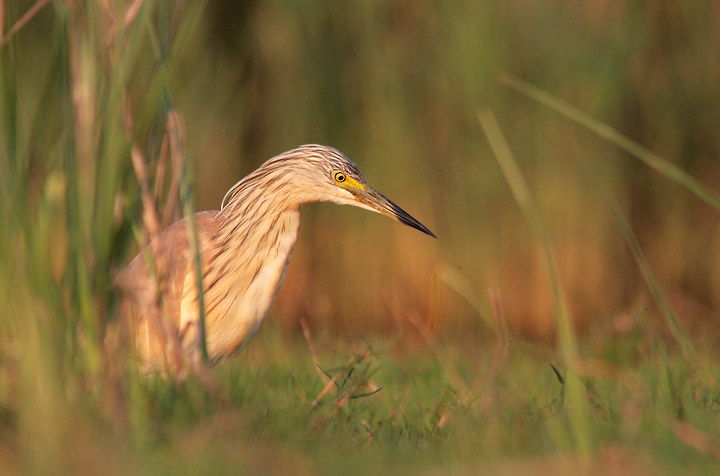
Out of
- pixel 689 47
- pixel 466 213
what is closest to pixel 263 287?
pixel 466 213

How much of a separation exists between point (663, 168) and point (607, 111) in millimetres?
4489

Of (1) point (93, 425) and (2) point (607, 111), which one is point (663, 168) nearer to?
(1) point (93, 425)

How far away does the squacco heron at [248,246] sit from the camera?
13.4 feet

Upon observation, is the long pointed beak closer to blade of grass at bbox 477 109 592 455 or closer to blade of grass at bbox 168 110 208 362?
blade of grass at bbox 168 110 208 362

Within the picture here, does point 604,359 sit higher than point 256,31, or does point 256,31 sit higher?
point 256,31

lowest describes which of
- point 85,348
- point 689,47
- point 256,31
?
point 85,348

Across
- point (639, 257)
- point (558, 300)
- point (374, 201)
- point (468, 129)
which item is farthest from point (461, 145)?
point (558, 300)

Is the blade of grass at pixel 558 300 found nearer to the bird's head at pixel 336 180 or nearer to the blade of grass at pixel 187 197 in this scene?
the blade of grass at pixel 187 197

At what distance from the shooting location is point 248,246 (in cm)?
Answer: 427

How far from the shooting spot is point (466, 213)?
24.1 feet

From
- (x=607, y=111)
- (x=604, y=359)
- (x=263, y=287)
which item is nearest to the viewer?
(x=263, y=287)

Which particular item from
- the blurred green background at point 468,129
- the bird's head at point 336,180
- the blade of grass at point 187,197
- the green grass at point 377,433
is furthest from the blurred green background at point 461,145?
the blade of grass at point 187,197


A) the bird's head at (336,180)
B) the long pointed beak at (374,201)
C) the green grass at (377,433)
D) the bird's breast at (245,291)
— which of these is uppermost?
the bird's head at (336,180)

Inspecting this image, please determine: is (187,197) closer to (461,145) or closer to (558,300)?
(558,300)
